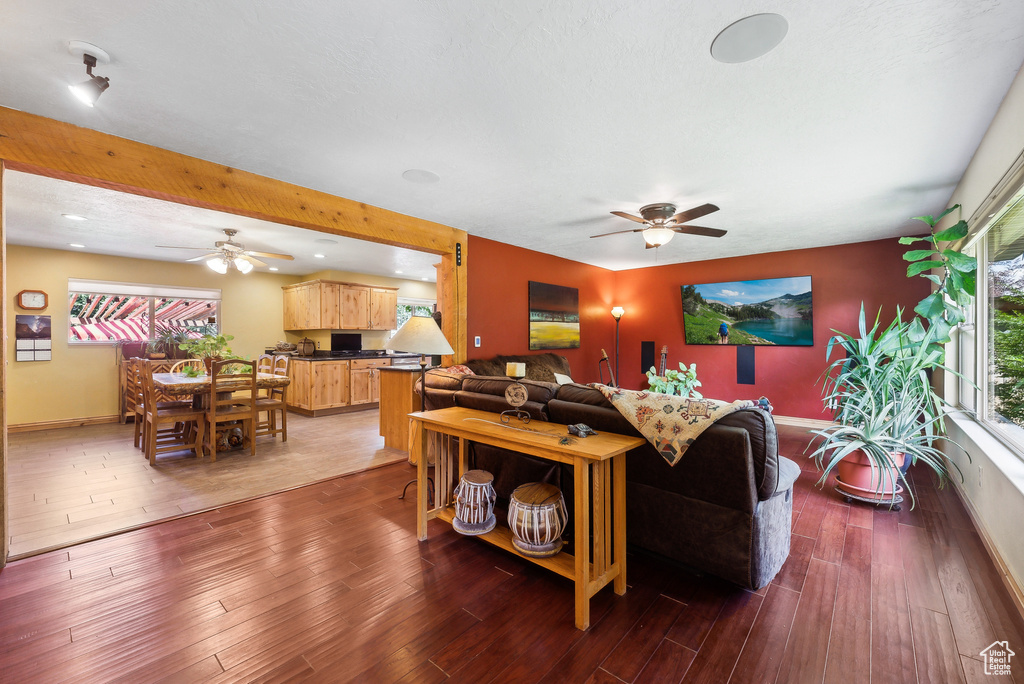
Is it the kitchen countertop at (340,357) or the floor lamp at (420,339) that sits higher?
the floor lamp at (420,339)

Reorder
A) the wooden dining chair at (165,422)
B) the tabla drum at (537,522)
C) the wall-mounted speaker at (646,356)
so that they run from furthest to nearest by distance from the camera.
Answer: the wall-mounted speaker at (646,356)
the wooden dining chair at (165,422)
the tabla drum at (537,522)

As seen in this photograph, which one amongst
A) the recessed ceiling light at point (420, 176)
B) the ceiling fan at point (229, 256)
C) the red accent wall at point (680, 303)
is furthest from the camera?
the red accent wall at point (680, 303)

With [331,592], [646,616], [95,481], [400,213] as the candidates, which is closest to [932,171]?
[646,616]

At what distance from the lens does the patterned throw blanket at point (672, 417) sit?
1.81 metres

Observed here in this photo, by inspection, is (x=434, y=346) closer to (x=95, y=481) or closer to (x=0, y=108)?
(x=0, y=108)

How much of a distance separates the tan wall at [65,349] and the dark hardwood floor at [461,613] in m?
4.65

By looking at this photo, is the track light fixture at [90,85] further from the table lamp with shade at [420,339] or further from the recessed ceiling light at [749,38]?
the recessed ceiling light at [749,38]

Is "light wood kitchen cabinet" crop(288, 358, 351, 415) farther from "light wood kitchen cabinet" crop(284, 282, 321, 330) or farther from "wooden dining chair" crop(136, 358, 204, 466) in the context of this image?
"wooden dining chair" crop(136, 358, 204, 466)

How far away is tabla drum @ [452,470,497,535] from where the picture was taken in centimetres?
226

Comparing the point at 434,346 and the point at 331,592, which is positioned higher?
the point at 434,346

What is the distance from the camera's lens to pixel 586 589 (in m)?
1.69

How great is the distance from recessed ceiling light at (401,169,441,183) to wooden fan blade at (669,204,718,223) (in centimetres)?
205

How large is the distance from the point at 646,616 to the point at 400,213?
368 centimetres

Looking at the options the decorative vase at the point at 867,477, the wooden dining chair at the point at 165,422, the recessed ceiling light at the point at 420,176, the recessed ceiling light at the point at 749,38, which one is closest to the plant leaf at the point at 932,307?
the decorative vase at the point at 867,477
